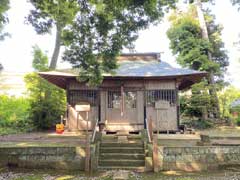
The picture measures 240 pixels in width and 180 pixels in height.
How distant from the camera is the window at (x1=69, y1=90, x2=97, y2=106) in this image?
1225cm

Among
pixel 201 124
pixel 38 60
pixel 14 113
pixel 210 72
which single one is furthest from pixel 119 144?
pixel 210 72

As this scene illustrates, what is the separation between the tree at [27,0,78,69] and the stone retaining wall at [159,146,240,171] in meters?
4.86

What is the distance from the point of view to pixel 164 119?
1198 centimetres

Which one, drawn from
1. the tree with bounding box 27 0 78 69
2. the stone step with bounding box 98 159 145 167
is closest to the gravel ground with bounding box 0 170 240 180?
the stone step with bounding box 98 159 145 167

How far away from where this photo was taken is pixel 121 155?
7.93m

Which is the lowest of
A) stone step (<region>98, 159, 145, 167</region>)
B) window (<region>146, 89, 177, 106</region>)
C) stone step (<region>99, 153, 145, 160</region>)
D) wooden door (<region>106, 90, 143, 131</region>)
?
stone step (<region>98, 159, 145, 167</region>)

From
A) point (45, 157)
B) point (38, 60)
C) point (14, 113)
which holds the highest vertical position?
point (38, 60)

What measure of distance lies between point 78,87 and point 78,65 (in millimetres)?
4956

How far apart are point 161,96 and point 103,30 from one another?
6.07 m

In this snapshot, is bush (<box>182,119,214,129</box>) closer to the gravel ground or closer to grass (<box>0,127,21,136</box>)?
the gravel ground

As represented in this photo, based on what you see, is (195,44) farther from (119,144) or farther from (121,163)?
(121,163)

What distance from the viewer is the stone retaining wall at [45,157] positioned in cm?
771

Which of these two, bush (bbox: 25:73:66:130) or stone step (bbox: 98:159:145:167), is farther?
bush (bbox: 25:73:66:130)

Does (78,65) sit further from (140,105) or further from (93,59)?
(140,105)
